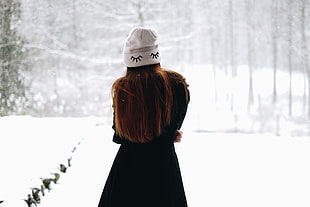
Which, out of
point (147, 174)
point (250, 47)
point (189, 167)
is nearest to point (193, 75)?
point (250, 47)

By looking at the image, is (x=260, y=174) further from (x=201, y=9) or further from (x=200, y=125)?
(x=201, y=9)

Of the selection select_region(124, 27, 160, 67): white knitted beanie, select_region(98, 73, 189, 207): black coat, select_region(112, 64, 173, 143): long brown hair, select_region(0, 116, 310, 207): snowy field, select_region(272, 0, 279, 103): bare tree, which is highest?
select_region(272, 0, 279, 103): bare tree

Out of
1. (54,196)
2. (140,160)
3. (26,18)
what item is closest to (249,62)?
(26,18)

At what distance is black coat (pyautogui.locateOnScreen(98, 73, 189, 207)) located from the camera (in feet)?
4.61

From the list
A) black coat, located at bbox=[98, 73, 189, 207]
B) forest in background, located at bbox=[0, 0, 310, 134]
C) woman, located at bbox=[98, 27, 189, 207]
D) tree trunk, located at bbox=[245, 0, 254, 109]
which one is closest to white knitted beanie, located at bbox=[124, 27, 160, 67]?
woman, located at bbox=[98, 27, 189, 207]

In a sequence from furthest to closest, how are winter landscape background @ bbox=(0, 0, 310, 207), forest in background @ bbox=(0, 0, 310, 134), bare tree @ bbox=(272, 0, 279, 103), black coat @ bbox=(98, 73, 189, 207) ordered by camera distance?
bare tree @ bbox=(272, 0, 279, 103) < forest in background @ bbox=(0, 0, 310, 134) < winter landscape background @ bbox=(0, 0, 310, 207) < black coat @ bbox=(98, 73, 189, 207)

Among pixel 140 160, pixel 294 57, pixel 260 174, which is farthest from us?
pixel 294 57

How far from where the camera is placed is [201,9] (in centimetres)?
590

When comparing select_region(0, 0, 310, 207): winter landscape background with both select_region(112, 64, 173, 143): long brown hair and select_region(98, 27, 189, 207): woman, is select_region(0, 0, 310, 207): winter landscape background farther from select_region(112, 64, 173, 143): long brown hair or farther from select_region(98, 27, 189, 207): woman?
select_region(112, 64, 173, 143): long brown hair

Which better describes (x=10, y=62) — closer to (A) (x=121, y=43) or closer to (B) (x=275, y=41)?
(A) (x=121, y=43)

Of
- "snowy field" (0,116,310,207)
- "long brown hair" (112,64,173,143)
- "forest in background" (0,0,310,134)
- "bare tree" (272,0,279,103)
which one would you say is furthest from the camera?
"bare tree" (272,0,279,103)

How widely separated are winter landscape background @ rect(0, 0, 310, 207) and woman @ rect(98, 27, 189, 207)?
1934 mm

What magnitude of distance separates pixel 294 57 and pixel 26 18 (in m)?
4.27

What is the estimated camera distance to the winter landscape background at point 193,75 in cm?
394
